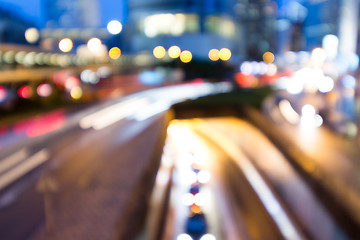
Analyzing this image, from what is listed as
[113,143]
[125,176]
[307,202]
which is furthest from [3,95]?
[307,202]

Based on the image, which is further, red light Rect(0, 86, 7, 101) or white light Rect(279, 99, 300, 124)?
white light Rect(279, 99, 300, 124)

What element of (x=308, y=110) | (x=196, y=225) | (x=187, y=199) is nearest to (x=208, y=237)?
(x=196, y=225)

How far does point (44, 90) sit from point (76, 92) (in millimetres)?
3672

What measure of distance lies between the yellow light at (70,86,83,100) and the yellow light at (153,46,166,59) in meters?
34.4

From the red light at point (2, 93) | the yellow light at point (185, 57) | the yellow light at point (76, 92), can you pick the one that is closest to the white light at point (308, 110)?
the yellow light at point (76, 92)

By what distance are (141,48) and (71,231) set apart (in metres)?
56.5

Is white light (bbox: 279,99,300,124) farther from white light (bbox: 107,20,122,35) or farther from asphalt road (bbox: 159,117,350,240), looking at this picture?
white light (bbox: 107,20,122,35)

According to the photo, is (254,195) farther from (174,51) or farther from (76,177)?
(174,51)

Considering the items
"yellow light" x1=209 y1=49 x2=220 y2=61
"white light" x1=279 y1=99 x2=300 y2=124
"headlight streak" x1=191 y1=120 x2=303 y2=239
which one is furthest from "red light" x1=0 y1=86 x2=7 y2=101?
"yellow light" x1=209 y1=49 x2=220 y2=61

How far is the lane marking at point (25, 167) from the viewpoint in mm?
6566

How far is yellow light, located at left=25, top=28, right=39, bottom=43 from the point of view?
72.7 feet

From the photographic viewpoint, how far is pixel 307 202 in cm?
838

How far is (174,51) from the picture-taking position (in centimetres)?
5262

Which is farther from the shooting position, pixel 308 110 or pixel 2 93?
pixel 308 110
